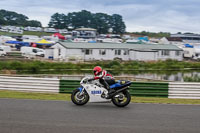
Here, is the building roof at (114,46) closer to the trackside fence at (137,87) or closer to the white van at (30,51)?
the white van at (30,51)

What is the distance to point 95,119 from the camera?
353 inches

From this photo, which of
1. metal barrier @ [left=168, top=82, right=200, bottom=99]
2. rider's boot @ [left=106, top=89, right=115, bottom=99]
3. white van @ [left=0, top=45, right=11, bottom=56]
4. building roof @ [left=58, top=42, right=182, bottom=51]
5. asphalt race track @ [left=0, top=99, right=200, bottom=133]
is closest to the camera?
asphalt race track @ [left=0, top=99, right=200, bottom=133]

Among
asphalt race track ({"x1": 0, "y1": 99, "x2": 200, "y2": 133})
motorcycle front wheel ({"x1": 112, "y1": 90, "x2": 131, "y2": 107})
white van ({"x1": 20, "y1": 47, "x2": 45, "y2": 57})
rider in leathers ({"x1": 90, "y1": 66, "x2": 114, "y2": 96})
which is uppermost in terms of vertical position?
white van ({"x1": 20, "y1": 47, "x2": 45, "y2": 57})

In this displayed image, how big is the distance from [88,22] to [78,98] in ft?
475

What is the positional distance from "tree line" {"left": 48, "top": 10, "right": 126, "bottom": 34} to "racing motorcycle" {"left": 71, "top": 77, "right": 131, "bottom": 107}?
12426 cm

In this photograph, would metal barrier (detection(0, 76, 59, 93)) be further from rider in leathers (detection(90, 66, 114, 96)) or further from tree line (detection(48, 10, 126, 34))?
tree line (detection(48, 10, 126, 34))

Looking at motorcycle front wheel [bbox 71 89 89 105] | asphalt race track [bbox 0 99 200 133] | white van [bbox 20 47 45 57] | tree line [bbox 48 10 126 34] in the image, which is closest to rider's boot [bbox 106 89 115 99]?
asphalt race track [bbox 0 99 200 133]

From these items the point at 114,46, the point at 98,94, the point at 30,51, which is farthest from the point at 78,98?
the point at 114,46

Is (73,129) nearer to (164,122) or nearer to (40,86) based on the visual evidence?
(164,122)

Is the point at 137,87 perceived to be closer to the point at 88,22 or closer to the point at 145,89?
the point at 145,89

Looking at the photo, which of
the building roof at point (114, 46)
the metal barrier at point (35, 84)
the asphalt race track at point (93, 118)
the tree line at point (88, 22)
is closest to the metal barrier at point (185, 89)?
the asphalt race track at point (93, 118)

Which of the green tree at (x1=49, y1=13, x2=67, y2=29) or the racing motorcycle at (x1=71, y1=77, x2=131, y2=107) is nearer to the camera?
the racing motorcycle at (x1=71, y1=77, x2=131, y2=107)

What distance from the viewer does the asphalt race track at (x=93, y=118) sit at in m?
7.88

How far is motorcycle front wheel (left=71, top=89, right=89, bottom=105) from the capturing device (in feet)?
36.5
